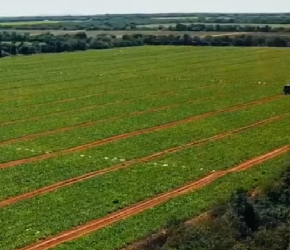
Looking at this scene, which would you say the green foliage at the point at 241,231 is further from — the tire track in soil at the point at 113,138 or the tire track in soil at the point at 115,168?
the tire track in soil at the point at 113,138

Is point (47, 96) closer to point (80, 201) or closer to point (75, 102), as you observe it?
point (75, 102)

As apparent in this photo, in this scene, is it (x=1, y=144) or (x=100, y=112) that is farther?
(x=100, y=112)

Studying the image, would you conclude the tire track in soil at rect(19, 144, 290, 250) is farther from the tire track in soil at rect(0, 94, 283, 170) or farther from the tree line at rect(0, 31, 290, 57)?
the tree line at rect(0, 31, 290, 57)

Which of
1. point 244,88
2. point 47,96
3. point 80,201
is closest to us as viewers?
point 80,201

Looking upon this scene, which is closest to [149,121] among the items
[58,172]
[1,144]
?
[1,144]

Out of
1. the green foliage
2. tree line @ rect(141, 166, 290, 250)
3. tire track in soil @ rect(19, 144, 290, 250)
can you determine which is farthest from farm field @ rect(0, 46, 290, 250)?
the green foliage

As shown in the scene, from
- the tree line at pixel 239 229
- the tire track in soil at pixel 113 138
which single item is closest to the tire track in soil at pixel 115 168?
the tire track in soil at pixel 113 138

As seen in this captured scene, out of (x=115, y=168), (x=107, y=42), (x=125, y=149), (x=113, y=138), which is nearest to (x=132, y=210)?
(x=115, y=168)
